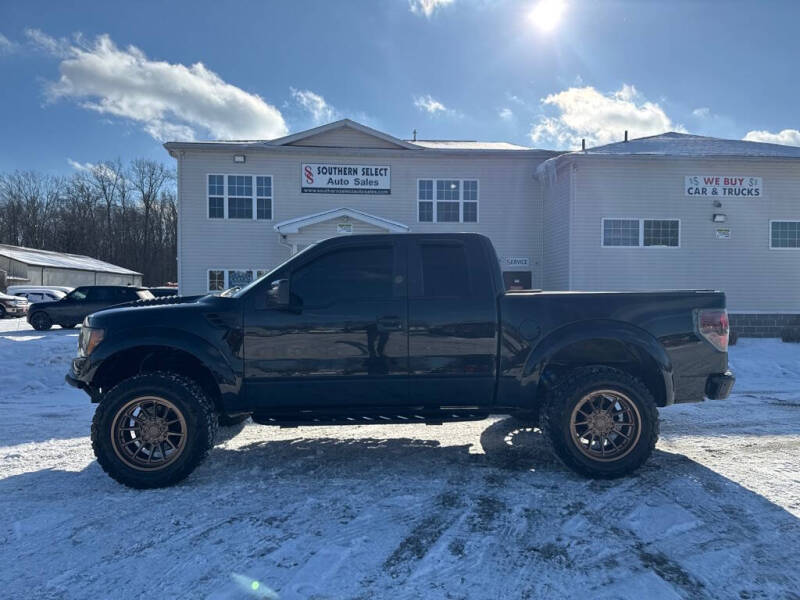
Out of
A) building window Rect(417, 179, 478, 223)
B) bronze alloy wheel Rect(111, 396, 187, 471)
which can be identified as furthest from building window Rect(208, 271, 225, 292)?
bronze alloy wheel Rect(111, 396, 187, 471)

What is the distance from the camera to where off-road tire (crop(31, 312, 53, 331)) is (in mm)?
15297

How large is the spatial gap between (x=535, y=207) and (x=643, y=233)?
11.8 feet

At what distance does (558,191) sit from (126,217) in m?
60.9

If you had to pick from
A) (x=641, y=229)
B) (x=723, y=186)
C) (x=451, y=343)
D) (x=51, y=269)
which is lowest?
(x=451, y=343)

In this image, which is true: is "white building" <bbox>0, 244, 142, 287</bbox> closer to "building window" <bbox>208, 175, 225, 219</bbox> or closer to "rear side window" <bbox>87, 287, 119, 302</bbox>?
"rear side window" <bbox>87, 287, 119, 302</bbox>

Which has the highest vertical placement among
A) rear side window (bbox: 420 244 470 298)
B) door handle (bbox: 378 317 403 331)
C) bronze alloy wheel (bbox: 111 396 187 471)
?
rear side window (bbox: 420 244 470 298)

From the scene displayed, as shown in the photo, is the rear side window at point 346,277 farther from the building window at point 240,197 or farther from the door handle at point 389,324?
the building window at point 240,197

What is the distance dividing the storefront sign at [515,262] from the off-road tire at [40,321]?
15.1m

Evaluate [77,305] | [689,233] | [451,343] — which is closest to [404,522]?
[451,343]

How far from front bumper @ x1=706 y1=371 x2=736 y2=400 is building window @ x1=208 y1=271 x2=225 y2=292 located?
14968 millimetres

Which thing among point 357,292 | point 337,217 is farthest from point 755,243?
point 357,292

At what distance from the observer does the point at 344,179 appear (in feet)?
53.8

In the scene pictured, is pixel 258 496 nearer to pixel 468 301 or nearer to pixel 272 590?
pixel 272 590

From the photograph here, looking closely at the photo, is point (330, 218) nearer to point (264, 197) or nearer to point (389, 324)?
point (264, 197)
